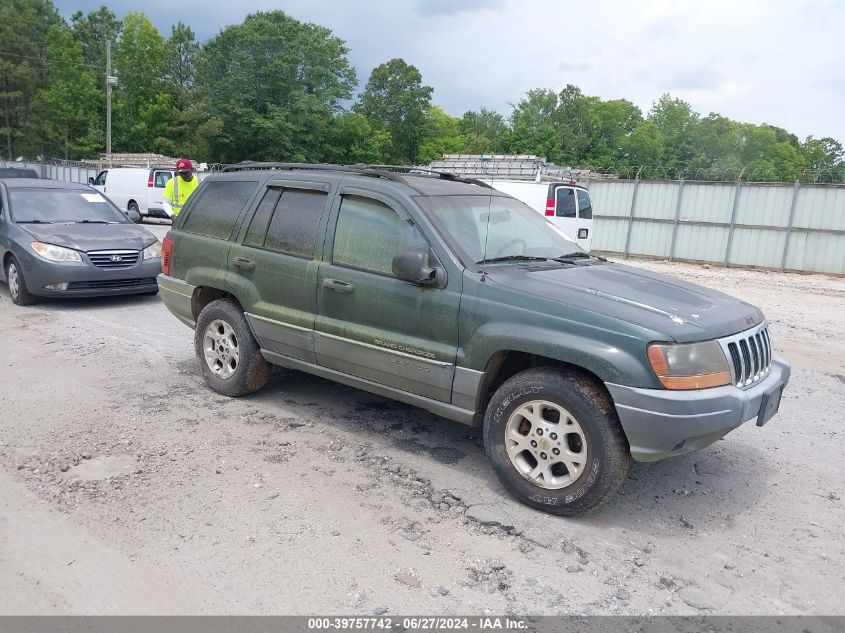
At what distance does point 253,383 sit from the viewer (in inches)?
216

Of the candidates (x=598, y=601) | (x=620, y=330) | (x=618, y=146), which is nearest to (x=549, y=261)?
(x=620, y=330)

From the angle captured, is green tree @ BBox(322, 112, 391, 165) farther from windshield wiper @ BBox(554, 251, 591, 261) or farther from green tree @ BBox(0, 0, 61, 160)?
windshield wiper @ BBox(554, 251, 591, 261)

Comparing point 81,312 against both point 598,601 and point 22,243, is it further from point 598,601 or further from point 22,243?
point 598,601

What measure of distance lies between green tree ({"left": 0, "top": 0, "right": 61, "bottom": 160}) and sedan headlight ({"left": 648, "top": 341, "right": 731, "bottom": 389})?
63.8m

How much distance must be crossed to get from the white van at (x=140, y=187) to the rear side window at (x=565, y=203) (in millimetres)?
16232

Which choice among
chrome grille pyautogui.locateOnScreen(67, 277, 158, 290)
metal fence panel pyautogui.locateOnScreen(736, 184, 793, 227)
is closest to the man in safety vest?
chrome grille pyautogui.locateOnScreen(67, 277, 158, 290)

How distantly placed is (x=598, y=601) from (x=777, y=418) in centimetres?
335

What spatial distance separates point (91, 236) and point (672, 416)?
325 inches

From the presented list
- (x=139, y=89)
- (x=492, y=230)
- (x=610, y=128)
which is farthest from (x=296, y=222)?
(x=610, y=128)

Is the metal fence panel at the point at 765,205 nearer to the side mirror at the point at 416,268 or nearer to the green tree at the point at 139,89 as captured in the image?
the side mirror at the point at 416,268

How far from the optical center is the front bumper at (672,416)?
3.42 m

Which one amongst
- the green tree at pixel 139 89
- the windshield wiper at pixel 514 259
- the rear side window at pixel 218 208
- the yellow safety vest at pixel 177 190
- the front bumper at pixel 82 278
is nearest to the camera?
the windshield wiper at pixel 514 259

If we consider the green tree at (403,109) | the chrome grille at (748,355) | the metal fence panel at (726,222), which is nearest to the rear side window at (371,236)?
the chrome grille at (748,355)

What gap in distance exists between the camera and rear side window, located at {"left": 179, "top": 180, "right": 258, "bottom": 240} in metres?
5.54
